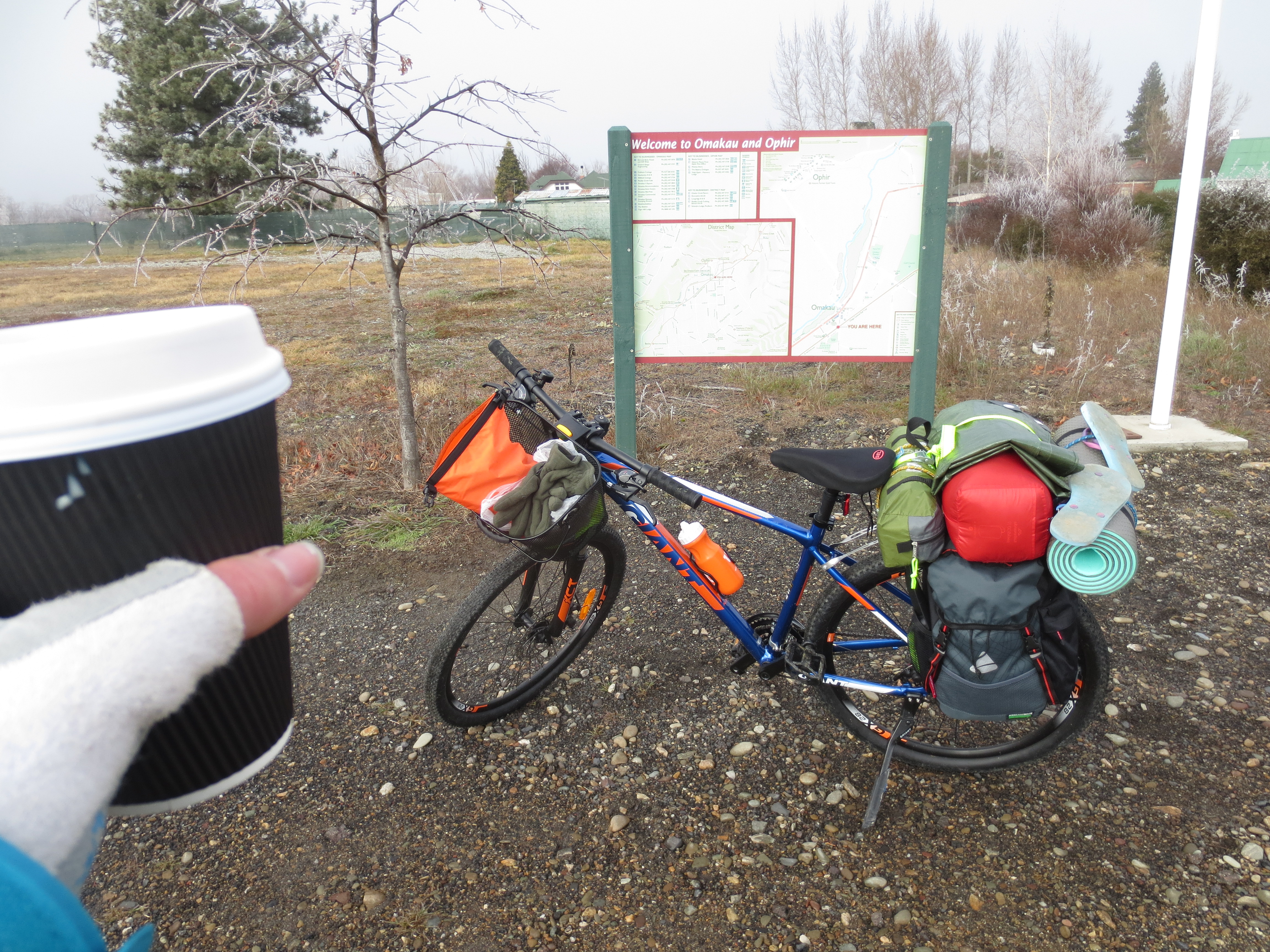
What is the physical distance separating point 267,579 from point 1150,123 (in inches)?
2063

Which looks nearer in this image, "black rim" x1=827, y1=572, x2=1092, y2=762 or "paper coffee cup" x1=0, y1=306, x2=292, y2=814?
"paper coffee cup" x1=0, y1=306, x2=292, y2=814

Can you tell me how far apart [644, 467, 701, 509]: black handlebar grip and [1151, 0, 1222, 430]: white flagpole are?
4.01 m

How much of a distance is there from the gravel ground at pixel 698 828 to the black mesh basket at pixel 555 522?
0.75m

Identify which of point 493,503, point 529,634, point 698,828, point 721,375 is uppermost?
point 493,503

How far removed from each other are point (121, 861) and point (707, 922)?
1645 millimetres

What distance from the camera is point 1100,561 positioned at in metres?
1.76

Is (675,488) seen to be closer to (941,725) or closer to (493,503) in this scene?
(493,503)

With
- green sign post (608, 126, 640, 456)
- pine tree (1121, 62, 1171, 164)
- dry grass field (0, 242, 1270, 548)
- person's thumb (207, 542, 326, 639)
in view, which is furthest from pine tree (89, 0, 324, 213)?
pine tree (1121, 62, 1171, 164)

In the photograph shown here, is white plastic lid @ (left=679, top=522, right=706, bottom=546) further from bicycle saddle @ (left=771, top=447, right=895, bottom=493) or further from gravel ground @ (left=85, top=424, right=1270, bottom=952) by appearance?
gravel ground @ (left=85, top=424, right=1270, bottom=952)

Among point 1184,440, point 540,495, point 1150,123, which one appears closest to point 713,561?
point 540,495

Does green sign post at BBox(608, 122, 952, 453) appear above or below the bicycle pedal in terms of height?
above

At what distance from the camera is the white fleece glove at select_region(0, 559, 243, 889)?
528mm

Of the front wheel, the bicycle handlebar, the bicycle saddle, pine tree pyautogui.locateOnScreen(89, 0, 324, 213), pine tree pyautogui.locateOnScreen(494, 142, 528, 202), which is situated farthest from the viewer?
pine tree pyautogui.locateOnScreen(89, 0, 324, 213)

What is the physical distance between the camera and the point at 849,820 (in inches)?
87.7
